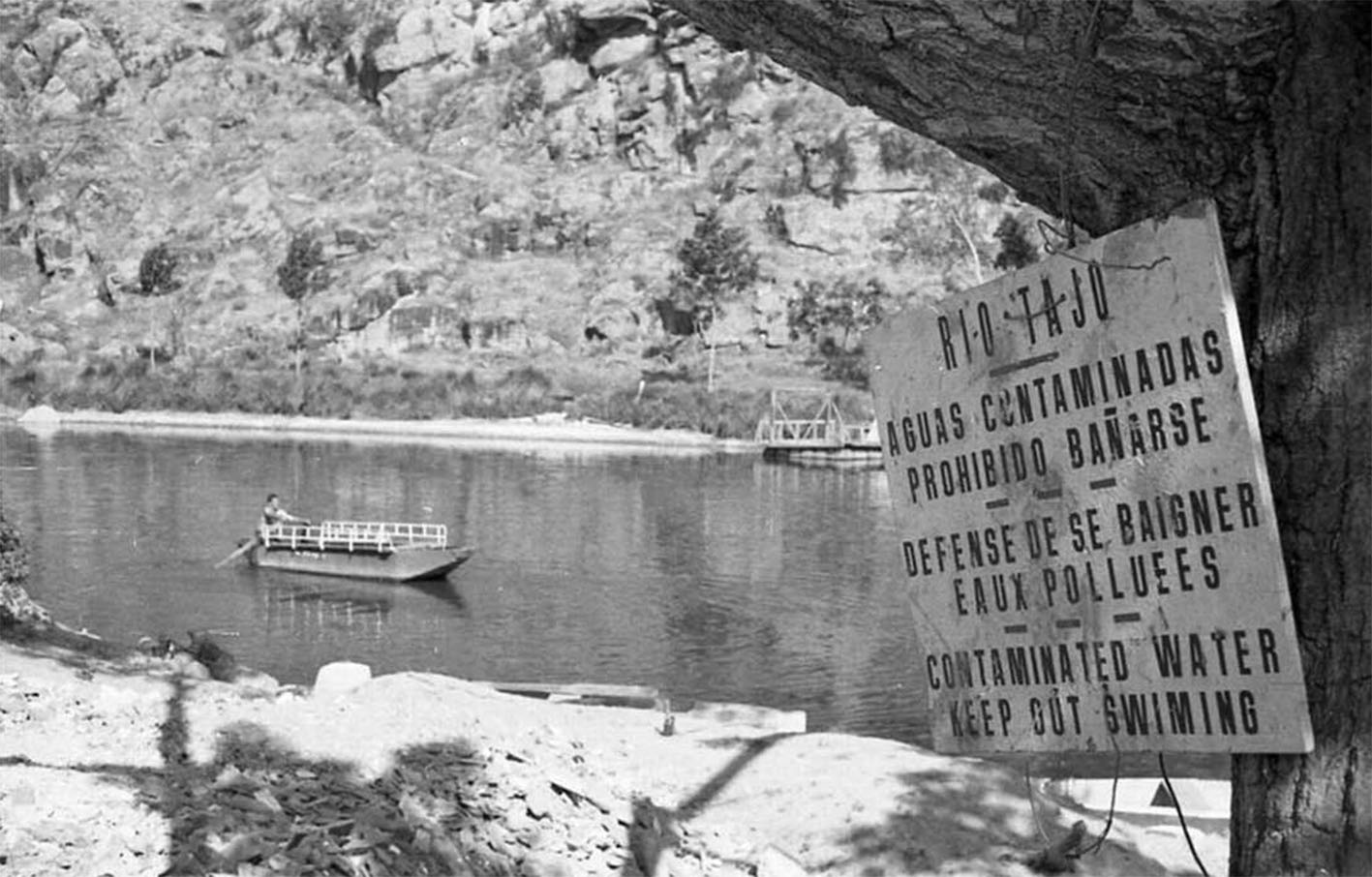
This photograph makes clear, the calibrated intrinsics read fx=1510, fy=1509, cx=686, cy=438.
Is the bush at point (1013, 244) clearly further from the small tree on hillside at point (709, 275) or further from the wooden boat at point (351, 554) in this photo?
Result: the wooden boat at point (351, 554)

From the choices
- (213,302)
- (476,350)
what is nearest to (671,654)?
(476,350)

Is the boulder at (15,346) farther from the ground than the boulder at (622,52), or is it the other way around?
the boulder at (622,52)

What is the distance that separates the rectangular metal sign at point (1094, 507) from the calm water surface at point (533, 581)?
12.6 meters

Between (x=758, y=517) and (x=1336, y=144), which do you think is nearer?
(x=1336, y=144)

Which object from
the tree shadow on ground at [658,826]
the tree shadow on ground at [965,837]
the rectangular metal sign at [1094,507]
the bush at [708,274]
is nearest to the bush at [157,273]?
the bush at [708,274]

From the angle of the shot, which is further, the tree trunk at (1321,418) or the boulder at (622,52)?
the boulder at (622,52)

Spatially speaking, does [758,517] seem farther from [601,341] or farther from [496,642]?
[601,341]

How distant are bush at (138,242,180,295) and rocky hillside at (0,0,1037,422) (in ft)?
0.86

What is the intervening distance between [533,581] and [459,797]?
17735 mm

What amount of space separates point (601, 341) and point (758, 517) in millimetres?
36774

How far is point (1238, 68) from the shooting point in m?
2.40

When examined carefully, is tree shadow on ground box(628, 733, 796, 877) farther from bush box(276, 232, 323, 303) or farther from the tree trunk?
bush box(276, 232, 323, 303)

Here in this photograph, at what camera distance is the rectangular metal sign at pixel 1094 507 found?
7.56ft

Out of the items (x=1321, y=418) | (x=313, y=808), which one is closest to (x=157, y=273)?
(x=313, y=808)
